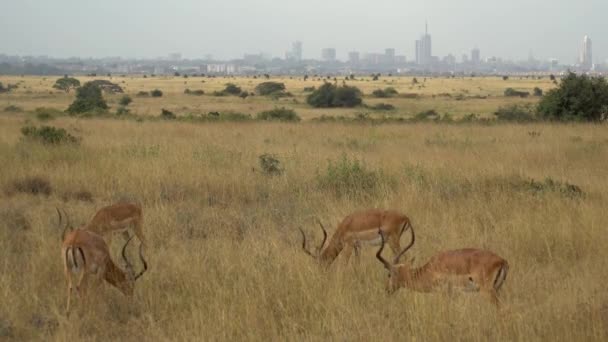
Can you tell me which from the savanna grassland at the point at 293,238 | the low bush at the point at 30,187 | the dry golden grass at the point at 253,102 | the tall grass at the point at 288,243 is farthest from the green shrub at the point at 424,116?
the low bush at the point at 30,187

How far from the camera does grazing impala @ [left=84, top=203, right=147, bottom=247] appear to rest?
7184 mm

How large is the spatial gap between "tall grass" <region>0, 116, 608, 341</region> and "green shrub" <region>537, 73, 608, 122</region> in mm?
11995

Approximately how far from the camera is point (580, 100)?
27.2 meters

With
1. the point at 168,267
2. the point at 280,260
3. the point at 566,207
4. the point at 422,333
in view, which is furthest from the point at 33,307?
the point at 566,207

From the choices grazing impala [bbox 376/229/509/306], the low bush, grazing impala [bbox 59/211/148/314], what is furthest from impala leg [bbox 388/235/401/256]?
the low bush

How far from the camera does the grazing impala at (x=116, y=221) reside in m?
7.18

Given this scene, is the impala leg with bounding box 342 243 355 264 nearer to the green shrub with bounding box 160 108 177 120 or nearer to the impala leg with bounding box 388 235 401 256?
the impala leg with bounding box 388 235 401 256

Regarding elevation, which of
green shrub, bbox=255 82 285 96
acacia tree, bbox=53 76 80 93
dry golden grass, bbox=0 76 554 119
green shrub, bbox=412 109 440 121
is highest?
acacia tree, bbox=53 76 80 93

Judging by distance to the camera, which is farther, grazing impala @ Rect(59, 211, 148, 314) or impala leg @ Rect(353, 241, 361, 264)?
impala leg @ Rect(353, 241, 361, 264)

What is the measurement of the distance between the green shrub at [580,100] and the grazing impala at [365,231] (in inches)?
899

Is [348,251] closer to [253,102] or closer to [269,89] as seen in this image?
[253,102]

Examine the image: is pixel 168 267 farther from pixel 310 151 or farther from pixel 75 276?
pixel 310 151

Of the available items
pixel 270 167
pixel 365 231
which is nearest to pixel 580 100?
pixel 270 167

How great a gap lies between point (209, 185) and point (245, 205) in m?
1.29
